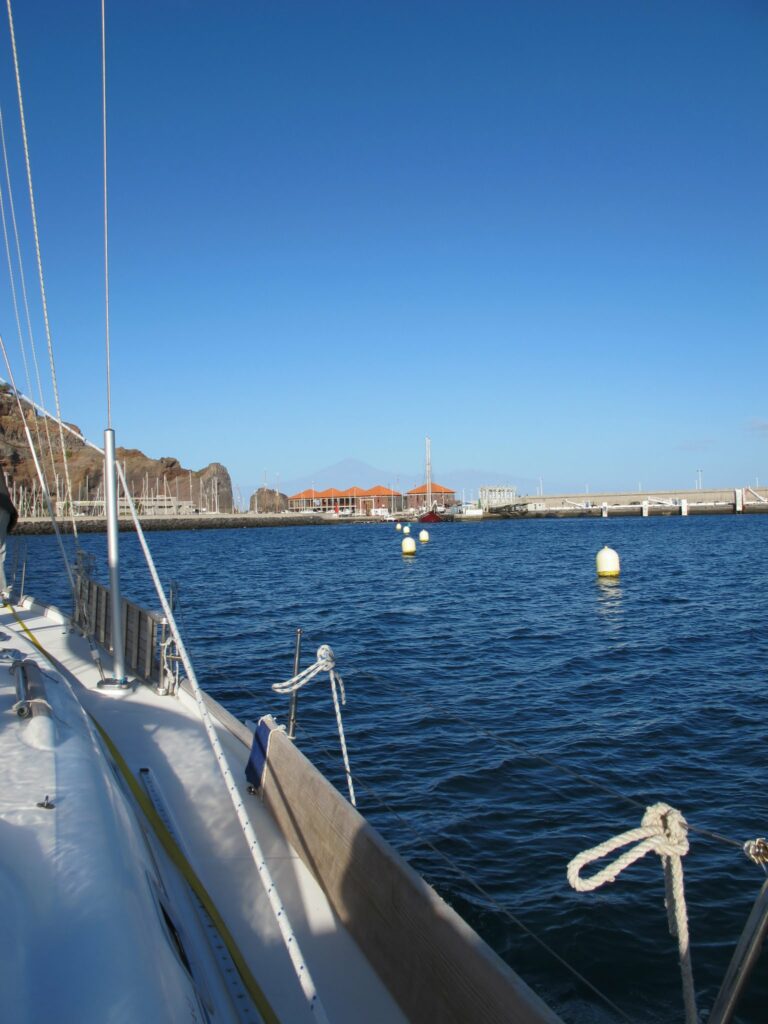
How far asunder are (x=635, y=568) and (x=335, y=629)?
22.4 m

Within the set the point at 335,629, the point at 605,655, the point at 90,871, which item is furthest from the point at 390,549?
the point at 90,871

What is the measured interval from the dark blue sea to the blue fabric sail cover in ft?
3.15

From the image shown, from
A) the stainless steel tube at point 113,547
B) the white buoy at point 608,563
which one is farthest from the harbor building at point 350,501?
the stainless steel tube at point 113,547

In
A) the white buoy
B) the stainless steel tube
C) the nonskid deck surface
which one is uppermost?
the stainless steel tube

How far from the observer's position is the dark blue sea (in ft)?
19.6

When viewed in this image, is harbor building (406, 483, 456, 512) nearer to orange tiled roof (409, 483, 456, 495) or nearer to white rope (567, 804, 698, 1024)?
orange tiled roof (409, 483, 456, 495)

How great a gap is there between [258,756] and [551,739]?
664 cm

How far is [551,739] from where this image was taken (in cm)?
1108

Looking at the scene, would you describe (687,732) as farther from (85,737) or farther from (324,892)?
(85,737)

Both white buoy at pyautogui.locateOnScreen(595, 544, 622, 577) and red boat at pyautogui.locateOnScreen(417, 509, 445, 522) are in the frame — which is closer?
white buoy at pyautogui.locateOnScreen(595, 544, 622, 577)

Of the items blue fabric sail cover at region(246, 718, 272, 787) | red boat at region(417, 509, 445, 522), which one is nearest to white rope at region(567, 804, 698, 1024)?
blue fabric sail cover at region(246, 718, 272, 787)

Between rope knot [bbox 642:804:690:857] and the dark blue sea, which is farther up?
rope knot [bbox 642:804:690:857]

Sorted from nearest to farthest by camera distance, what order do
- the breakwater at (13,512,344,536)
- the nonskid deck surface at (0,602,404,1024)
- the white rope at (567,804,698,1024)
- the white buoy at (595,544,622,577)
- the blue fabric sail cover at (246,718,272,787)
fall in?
the white rope at (567,804,698,1024) → the nonskid deck surface at (0,602,404,1024) → the blue fabric sail cover at (246,718,272,787) → the white buoy at (595,544,622,577) → the breakwater at (13,512,344,536)

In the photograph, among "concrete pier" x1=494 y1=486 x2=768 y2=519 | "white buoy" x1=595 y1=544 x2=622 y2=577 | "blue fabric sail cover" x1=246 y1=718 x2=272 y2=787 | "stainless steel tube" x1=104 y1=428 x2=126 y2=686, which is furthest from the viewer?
"concrete pier" x1=494 y1=486 x2=768 y2=519
